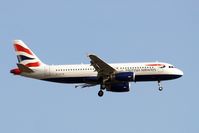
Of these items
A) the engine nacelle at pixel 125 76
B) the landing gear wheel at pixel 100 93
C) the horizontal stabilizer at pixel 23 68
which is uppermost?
the horizontal stabilizer at pixel 23 68

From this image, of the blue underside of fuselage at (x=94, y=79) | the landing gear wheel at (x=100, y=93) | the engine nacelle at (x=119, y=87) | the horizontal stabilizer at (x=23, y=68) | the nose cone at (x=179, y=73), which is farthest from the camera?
the nose cone at (x=179, y=73)

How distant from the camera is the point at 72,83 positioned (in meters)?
98.2

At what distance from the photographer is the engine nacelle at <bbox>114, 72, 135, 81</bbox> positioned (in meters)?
93.0

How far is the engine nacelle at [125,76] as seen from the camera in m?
93.0

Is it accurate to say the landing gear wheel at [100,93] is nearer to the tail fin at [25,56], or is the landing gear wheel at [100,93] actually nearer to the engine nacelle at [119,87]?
the engine nacelle at [119,87]

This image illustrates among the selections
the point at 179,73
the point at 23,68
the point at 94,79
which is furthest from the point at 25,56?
the point at 179,73

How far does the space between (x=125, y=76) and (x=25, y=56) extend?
56.4 feet

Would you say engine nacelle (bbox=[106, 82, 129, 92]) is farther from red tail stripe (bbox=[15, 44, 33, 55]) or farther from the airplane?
red tail stripe (bbox=[15, 44, 33, 55])

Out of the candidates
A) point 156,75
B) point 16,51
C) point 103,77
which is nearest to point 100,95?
point 103,77

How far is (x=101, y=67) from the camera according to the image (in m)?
94.6

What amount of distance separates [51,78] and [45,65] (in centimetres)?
247

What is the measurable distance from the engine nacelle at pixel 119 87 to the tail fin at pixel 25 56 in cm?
1123

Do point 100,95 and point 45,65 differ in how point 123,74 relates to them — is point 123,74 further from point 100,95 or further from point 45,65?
point 45,65

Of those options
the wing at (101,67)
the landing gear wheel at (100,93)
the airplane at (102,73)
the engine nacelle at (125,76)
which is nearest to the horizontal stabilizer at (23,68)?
the airplane at (102,73)
